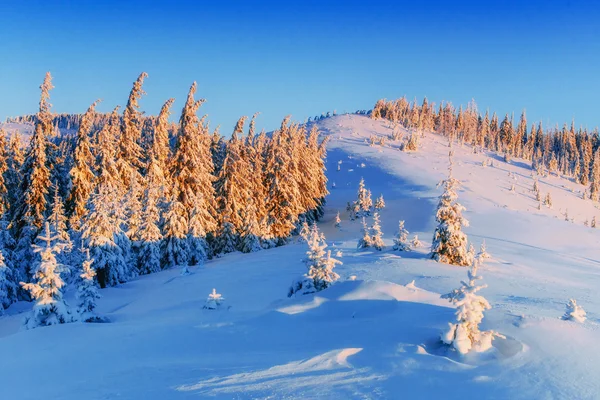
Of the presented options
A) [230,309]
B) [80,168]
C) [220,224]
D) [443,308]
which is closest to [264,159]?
[220,224]

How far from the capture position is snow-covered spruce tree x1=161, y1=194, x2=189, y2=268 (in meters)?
28.8

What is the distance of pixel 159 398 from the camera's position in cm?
599

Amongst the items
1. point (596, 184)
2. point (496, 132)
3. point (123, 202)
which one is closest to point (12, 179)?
point (123, 202)

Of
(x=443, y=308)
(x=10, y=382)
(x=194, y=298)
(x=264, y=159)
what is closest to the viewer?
(x=10, y=382)

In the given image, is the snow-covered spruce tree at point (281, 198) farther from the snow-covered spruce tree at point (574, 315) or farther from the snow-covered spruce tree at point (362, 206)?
the snow-covered spruce tree at point (574, 315)

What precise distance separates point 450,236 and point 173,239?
18.0 metres

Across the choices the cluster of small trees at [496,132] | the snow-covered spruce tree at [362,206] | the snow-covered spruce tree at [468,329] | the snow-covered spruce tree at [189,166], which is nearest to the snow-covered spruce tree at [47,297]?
the snow-covered spruce tree at [468,329]

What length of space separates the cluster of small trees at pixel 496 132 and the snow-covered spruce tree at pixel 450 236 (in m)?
108

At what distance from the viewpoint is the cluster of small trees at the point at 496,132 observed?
124 m

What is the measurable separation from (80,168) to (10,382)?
76.7 ft

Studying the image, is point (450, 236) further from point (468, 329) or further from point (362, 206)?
point (362, 206)

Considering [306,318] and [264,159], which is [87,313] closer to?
[306,318]

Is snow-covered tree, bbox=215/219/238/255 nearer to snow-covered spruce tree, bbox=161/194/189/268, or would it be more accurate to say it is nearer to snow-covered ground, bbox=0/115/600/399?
snow-covered spruce tree, bbox=161/194/189/268

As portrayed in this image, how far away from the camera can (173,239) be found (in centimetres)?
2895
